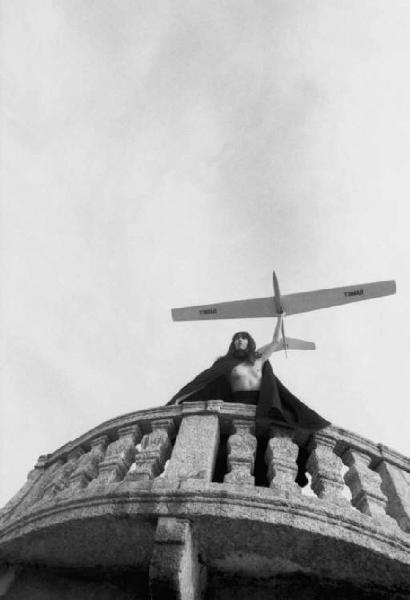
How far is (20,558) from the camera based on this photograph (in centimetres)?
493

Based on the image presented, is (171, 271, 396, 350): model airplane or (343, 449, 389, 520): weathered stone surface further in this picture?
(171, 271, 396, 350): model airplane

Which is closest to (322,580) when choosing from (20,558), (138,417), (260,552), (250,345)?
(260,552)

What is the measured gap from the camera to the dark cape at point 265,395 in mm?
5398

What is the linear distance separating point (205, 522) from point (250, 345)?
3.75 metres

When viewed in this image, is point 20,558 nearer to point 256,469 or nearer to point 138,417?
point 138,417

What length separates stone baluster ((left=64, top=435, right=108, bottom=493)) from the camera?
5121mm

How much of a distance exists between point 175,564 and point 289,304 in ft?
31.6

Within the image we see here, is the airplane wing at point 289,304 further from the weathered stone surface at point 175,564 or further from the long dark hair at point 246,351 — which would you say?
the weathered stone surface at point 175,564

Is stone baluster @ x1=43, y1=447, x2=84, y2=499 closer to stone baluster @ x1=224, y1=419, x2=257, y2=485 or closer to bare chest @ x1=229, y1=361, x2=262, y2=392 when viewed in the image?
stone baluster @ x1=224, y1=419, x2=257, y2=485

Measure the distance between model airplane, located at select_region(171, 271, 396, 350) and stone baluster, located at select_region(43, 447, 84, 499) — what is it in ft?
24.4

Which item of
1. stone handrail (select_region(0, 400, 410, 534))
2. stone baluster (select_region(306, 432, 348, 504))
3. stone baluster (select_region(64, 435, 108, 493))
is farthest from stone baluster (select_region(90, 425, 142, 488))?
stone baluster (select_region(306, 432, 348, 504))

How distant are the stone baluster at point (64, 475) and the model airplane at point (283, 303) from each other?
7.42 metres

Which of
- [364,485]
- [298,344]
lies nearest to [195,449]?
[364,485]

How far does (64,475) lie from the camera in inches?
222
